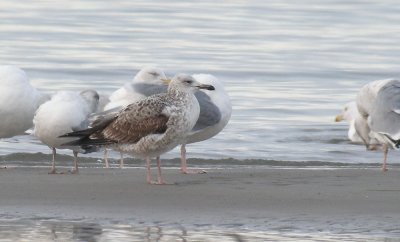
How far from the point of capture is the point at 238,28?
28.4 metres

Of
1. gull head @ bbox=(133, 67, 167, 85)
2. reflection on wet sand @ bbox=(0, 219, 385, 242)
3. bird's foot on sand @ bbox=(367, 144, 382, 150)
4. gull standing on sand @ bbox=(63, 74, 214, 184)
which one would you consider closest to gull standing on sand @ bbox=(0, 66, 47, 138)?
gull head @ bbox=(133, 67, 167, 85)

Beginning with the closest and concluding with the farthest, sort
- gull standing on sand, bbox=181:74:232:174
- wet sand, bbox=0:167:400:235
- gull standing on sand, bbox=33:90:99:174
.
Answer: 1. wet sand, bbox=0:167:400:235
2. gull standing on sand, bbox=33:90:99:174
3. gull standing on sand, bbox=181:74:232:174

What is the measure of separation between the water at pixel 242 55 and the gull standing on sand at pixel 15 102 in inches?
51.7

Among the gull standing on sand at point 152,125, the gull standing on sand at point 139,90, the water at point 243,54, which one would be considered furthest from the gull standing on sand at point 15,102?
the water at point 243,54

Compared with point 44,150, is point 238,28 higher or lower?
higher

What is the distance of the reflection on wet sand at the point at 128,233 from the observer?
7.65 m

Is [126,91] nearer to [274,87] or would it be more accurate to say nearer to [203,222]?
[203,222]

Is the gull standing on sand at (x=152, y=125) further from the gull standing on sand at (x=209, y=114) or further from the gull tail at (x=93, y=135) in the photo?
the gull standing on sand at (x=209, y=114)

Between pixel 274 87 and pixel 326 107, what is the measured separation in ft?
7.68

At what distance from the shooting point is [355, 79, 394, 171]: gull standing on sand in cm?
1193

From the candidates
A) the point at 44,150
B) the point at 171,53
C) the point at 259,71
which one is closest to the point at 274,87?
the point at 259,71

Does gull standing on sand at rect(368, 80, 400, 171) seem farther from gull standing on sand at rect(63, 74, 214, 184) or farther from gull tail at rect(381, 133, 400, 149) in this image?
gull standing on sand at rect(63, 74, 214, 184)

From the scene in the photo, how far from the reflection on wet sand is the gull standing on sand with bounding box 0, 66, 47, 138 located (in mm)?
3474

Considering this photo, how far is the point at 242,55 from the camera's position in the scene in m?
24.2
